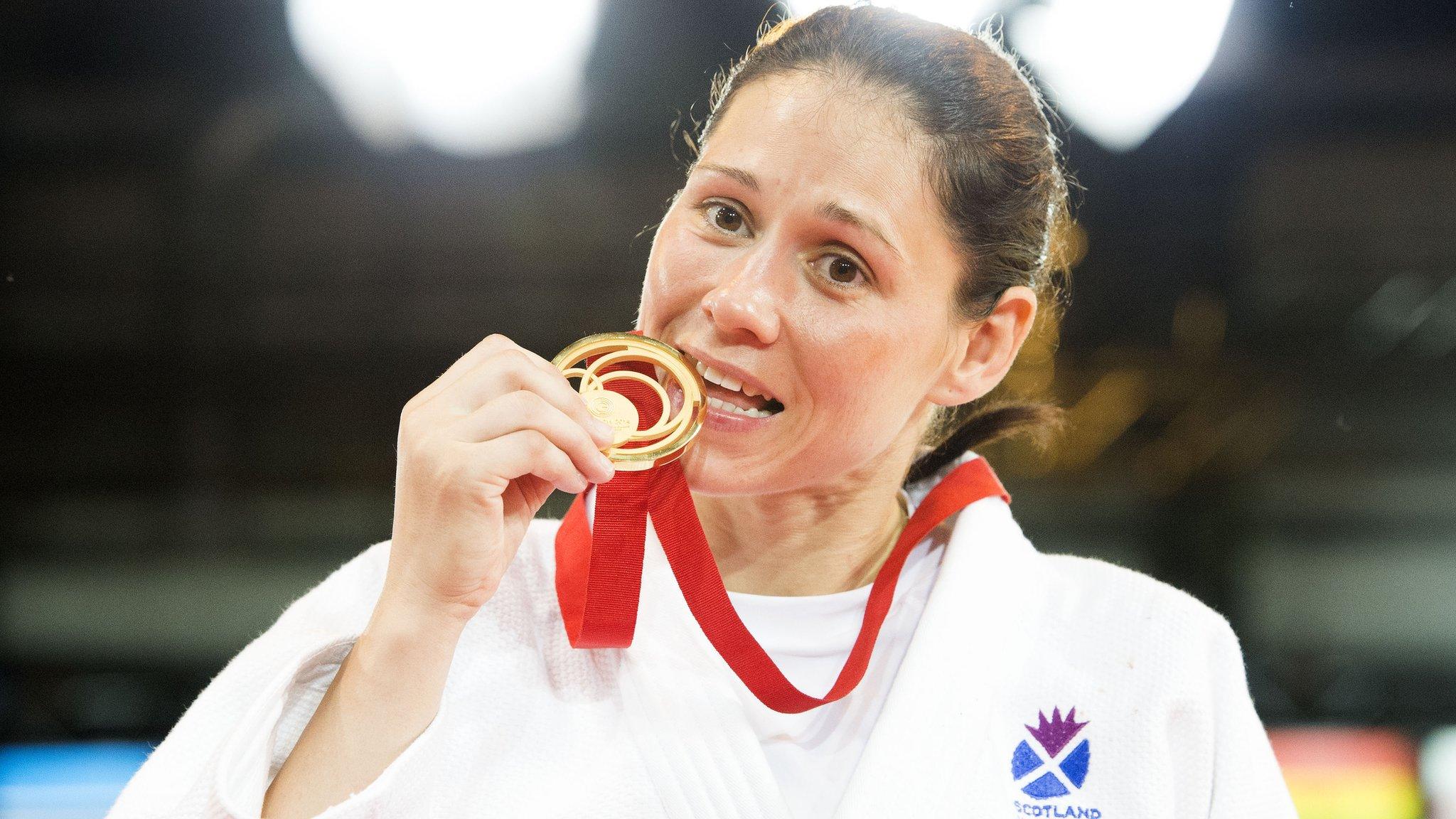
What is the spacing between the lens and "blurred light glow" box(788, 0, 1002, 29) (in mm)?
1761

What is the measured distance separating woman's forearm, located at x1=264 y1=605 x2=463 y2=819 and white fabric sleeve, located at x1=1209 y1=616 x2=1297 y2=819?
0.82 meters

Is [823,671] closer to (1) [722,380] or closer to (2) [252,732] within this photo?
(1) [722,380]

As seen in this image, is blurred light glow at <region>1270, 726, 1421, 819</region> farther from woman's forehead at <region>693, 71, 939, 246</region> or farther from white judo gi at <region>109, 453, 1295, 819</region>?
woman's forehead at <region>693, 71, 939, 246</region>

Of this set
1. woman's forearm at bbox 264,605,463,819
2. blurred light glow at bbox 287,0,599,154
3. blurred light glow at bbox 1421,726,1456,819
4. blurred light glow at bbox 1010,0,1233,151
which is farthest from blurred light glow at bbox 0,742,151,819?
blurred light glow at bbox 1421,726,1456,819

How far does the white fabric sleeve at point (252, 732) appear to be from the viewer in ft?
3.26

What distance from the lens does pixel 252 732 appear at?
40.3 inches

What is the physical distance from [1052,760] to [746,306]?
1.92 feet

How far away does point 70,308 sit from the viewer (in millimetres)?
2705

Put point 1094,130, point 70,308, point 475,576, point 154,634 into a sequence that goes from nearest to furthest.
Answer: point 475,576
point 1094,130
point 70,308
point 154,634

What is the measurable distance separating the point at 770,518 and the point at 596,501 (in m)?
0.27

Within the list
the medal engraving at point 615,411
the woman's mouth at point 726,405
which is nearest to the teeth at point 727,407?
the woman's mouth at point 726,405

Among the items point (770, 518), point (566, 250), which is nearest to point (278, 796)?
point (770, 518)

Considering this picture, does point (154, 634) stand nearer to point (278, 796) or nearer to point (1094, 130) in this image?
point (278, 796)

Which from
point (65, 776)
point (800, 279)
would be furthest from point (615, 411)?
point (65, 776)
